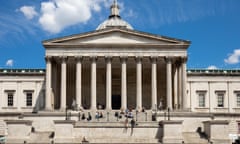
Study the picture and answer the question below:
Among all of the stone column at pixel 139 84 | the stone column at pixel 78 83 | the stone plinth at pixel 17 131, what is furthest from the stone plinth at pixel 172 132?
the stone column at pixel 78 83

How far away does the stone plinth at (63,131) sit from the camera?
4091 centimetres

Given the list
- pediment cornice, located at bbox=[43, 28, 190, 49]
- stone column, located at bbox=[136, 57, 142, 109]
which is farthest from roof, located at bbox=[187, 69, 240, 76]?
stone column, located at bbox=[136, 57, 142, 109]

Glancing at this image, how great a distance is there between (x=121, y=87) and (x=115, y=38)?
7.06 m

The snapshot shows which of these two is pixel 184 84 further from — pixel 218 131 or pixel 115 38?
pixel 218 131

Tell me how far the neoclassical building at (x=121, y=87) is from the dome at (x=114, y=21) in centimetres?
1589

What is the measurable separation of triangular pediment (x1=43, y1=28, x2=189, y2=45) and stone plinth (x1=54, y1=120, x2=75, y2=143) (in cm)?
1683

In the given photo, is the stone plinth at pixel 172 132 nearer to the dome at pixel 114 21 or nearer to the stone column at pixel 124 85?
the stone column at pixel 124 85

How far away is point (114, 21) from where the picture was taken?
7725 cm

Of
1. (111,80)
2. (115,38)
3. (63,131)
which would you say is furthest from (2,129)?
(63,131)

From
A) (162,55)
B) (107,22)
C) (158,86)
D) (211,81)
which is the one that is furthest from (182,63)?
(107,22)

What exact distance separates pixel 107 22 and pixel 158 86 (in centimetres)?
2132

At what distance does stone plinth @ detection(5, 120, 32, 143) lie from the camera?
137 ft

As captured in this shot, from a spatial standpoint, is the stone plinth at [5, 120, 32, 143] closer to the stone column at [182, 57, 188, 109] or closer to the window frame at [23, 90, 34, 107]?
the stone column at [182, 57, 188, 109]

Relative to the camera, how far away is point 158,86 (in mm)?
62281
